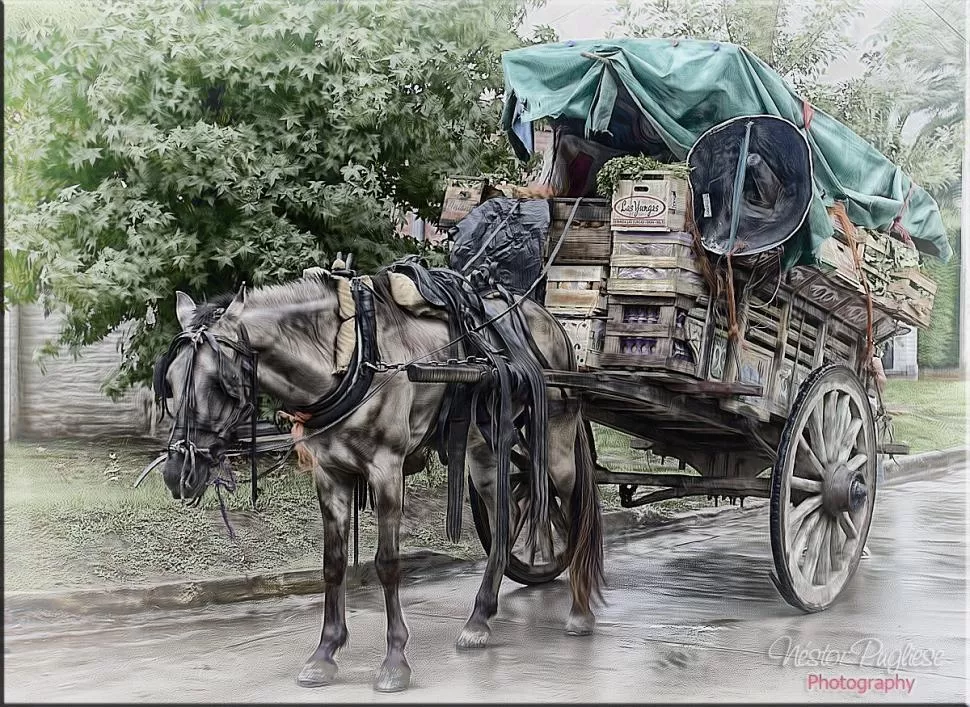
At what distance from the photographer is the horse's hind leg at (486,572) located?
6230mm

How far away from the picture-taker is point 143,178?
809 centimetres

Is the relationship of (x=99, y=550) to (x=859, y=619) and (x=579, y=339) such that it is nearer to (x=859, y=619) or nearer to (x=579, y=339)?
(x=579, y=339)

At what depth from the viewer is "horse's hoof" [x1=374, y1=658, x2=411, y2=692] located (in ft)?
17.5

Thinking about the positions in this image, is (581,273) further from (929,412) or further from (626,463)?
(929,412)

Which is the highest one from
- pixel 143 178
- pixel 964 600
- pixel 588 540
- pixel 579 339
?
pixel 143 178

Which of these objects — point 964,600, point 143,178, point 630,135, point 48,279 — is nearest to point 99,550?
point 48,279

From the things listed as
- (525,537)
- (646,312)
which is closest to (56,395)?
(525,537)

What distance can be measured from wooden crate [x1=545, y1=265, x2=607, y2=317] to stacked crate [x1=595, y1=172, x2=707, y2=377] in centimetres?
15

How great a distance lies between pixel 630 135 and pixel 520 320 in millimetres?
1471

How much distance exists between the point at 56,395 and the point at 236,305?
5.69 m

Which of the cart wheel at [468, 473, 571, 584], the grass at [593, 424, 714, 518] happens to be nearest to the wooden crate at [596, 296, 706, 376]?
the cart wheel at [468, 473, 571, 584]

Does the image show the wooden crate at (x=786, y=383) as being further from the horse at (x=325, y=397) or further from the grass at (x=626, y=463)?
the grass at (x=626, y=463)

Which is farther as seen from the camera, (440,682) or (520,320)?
(520,320)

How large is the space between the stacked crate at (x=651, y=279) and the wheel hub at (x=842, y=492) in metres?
1.32
